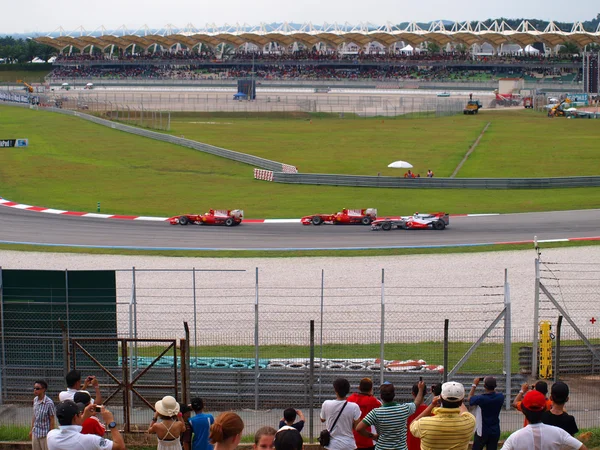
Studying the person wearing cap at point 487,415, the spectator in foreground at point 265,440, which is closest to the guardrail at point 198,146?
the person wearing cap at point 487,415

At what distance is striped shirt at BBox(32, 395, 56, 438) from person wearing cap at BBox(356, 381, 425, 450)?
141 inches

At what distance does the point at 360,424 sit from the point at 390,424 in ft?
0.96

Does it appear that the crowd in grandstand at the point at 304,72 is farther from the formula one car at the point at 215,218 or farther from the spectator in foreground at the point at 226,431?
the spectator in foreground at the point at 226,431

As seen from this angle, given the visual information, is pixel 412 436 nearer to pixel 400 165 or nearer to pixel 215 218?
pixel 215 218

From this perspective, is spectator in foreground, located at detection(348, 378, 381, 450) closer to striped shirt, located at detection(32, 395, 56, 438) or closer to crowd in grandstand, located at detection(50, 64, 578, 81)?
striped shirt, located at detection(32, 395, 56, 438)

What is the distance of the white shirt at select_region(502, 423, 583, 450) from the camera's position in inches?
283

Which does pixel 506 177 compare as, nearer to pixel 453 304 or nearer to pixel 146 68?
pixel 453 304

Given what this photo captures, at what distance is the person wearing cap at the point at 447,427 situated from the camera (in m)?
7.46

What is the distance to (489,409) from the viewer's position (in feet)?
30.8

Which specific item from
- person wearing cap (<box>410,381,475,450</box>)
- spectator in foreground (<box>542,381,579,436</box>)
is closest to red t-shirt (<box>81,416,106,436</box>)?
person wearing cap (<box>410,381,475,450</box>)

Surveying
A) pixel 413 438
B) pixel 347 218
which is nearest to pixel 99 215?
pixel 347 218

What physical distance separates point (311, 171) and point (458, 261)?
23.8 meters

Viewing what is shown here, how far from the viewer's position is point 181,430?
318 inches

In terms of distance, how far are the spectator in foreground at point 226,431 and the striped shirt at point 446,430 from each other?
170 centimetres
